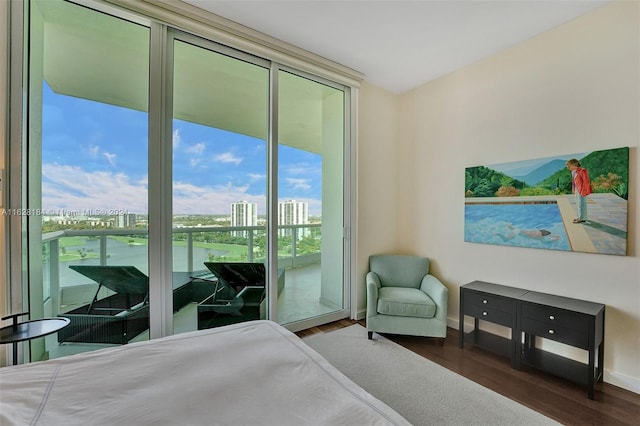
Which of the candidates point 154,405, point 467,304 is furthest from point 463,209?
point 154,405

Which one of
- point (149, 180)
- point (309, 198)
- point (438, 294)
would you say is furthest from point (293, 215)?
point (438, 294)

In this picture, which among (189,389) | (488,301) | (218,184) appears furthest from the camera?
(218,184)

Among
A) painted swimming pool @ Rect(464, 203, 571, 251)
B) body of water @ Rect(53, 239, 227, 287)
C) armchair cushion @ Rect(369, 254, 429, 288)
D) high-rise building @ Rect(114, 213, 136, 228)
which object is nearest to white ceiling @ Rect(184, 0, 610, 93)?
painted swimming pool @ Rect(464, 203, 571, 251)

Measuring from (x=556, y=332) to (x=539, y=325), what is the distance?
0.11 m

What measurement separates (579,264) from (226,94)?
134 inches

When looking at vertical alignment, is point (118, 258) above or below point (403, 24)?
below

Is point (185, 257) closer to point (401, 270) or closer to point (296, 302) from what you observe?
point (296, 302)

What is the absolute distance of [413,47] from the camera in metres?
2.58

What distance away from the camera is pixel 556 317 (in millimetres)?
1999

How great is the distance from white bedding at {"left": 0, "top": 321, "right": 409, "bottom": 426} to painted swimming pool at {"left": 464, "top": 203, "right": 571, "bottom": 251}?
2.30 metres

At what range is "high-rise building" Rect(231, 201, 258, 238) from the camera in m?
2.58

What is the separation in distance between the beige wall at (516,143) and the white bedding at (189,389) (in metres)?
2.28

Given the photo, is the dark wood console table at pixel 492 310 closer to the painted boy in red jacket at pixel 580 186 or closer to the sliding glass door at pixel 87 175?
the painted boy in red jacket at pixel 580 186

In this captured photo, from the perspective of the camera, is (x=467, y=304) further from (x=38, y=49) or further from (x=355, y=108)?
(x=38, y=49)
